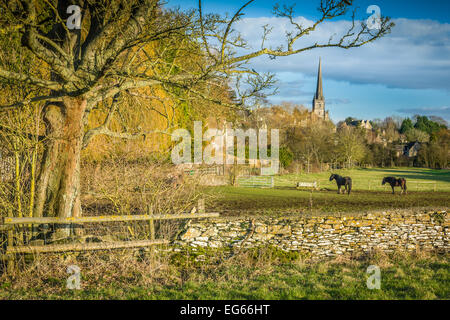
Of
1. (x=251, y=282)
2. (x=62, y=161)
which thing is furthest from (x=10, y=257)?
(x=251, y=282)

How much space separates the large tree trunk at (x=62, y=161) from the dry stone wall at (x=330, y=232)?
2.79 metres

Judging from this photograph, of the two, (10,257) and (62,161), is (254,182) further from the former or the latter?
(10,257)

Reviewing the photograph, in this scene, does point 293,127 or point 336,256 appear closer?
point 336,256

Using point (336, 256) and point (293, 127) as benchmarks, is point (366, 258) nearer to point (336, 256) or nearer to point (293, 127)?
point (336, 256)

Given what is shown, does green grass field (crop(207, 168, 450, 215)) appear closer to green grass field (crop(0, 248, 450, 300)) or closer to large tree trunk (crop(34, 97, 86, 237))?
green grass field (crop(0, 248, 450, 300))

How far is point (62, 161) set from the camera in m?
8.25

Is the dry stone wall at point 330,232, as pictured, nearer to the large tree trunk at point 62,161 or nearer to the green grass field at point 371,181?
the large tree trunk at point 62,161

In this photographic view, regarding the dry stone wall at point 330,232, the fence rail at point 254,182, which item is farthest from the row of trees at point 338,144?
the dry stone wall at point 330,232

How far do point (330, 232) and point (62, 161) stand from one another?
7.62 metres

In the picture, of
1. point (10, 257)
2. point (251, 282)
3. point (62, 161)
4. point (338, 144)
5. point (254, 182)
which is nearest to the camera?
point (10, 257)

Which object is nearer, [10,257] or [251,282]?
[10,257]

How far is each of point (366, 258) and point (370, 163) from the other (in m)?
66.6

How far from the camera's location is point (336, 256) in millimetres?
9656
